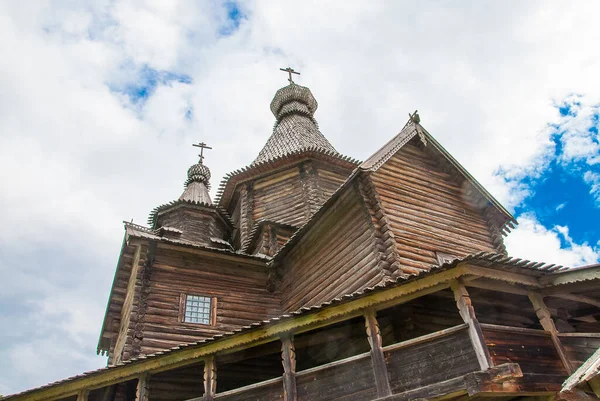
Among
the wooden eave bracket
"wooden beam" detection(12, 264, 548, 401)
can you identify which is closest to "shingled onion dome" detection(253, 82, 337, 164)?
"wooden beam" detection(12, 264, 548, 401)

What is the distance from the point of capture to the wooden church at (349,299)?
7.46 meters

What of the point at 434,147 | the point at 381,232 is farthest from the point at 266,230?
the point at 434,147

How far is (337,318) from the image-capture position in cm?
850

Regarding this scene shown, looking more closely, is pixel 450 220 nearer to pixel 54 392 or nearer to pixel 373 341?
pixel 373 341

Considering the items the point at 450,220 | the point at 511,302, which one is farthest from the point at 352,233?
the point at 511,302

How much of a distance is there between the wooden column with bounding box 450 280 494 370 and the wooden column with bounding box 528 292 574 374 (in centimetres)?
160

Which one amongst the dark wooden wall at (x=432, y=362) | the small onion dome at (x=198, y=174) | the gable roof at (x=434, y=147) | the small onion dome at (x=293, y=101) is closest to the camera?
A: the dark wooden wall at (x=432, y=362)

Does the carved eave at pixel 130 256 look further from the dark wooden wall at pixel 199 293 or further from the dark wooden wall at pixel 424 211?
the dark wooden wall at pixel 424 211

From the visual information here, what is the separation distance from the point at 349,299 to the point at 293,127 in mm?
15579

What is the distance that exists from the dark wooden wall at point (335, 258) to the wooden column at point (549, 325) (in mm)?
3018

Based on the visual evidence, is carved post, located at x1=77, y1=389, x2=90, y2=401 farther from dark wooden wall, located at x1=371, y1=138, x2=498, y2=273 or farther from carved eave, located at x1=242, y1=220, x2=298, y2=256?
dark wooden wall, located at x1=371, y1=138, x2=498, y2=273

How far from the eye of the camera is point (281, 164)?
18.7 metres

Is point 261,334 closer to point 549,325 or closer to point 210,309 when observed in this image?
point 549,325

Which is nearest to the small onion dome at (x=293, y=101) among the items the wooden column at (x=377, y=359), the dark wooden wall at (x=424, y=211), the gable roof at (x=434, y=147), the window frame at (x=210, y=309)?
the gable roof at (x=434, y=147)
